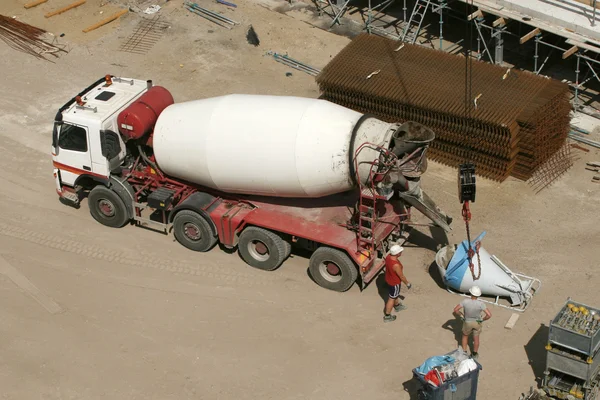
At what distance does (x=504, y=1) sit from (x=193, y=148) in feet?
31.9

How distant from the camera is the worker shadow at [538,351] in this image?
47.2ft

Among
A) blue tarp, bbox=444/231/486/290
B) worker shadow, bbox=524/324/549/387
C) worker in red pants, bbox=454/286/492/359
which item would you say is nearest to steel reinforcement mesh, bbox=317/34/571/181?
blue tarp, bbox=444/231/486/290

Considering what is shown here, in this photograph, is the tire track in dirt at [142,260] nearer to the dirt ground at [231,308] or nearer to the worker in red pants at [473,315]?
the dirt ground at [231,308]

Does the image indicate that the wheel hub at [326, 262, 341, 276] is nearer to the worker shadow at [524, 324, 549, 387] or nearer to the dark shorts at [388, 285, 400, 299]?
the dark shorts at [388, 285, 400, 299]

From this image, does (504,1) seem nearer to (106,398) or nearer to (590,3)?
(590,3)

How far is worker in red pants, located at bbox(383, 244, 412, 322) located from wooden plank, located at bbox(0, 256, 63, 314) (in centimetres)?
581

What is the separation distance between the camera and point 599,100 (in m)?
21.8

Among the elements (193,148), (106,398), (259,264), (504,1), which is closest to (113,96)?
(193,148)

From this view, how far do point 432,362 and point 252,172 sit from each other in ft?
16.0

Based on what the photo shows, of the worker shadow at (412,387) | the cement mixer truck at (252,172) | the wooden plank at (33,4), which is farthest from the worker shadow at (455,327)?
the wooden plank at (33,4)

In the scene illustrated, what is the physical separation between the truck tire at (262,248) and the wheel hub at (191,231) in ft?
3.00

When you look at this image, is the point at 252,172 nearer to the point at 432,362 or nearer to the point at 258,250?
the point at 258,250

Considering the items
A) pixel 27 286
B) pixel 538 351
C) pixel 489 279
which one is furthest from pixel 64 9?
pixel 538 351

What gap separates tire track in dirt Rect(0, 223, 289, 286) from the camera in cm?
1684
